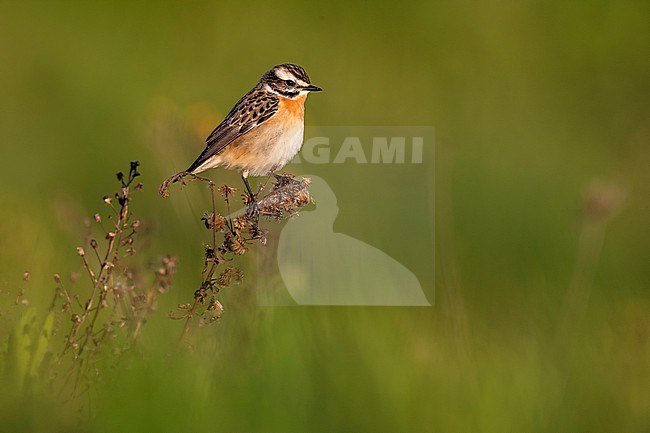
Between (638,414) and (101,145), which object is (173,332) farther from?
(101,145)

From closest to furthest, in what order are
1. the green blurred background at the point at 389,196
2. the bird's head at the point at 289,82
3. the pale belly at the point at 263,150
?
the green blurred background at the point at 389,196, the pale belly at the point at 263,150, the bird's head at the point at 289,82

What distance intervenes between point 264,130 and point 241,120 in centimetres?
15

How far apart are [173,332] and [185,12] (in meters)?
9.17

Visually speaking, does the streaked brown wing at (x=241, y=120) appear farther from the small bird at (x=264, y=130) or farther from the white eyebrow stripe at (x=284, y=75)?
the white eyebrow stripe at (x=284, y=75)

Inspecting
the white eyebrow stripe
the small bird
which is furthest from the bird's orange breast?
the white eyebrow stripe

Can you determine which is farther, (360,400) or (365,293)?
(365,293)

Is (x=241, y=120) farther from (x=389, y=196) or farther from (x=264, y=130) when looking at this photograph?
(x=389, y=196)

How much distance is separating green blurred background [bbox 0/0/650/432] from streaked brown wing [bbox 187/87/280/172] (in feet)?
1.20

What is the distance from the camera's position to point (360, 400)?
471cm

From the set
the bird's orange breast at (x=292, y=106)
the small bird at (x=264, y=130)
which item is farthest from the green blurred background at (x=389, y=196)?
the bird's orange breast at (x=292, y=106)

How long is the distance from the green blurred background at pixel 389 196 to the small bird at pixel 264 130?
1.20 ft

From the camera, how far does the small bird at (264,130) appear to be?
647 cm

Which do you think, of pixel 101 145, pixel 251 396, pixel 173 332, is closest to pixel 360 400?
pixel 251 396

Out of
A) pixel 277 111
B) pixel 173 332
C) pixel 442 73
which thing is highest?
pixel 442 73
